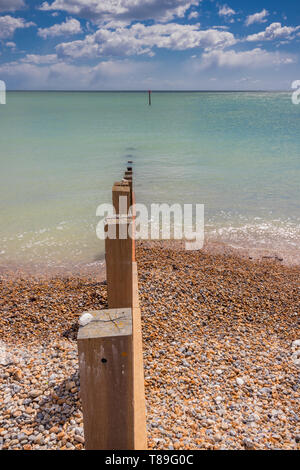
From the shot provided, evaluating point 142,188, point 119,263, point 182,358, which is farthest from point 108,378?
point 142,188

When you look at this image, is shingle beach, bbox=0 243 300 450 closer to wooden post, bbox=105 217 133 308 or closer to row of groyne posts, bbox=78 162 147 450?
wooden post, bbox=105 217 133 308

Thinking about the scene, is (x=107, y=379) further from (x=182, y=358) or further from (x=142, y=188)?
(x=142, y=188)

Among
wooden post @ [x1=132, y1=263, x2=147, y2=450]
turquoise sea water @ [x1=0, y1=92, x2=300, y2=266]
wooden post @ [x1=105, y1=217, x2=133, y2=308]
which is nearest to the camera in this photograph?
wooden post @ [x1=132, y1=263, x2=147, y2=450]

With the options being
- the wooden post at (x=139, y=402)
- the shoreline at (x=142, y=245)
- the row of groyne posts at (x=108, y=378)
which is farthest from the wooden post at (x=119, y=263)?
the shoreline at (x=142, y=245)

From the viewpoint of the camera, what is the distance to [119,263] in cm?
342

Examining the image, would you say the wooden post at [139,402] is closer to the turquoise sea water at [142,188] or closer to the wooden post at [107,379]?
the wooden post at [107,379]

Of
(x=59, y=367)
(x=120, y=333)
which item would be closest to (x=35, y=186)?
(x=59, y=367)

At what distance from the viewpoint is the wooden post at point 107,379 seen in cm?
172

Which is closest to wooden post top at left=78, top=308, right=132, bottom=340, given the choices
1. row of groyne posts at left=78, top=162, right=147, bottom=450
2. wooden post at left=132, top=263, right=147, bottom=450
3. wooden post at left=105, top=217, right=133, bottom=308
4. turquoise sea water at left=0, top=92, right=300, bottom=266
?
row of groyne posts at left=78, top=162, right=147, bottom=450

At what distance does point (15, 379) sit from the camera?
139 inches

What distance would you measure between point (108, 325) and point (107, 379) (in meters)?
0.29

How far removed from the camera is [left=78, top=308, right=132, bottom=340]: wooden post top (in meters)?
1.72

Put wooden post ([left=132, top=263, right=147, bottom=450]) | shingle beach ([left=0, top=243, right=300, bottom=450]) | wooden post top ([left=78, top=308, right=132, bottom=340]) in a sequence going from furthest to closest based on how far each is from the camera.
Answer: shingle beach ([left=0, top=243, right=300, bottom=450]) < wooden post ([left=132, top=263, right=147, bottom=450]) < wooden post top ([left=78, top=308, right=132, bottom=340])

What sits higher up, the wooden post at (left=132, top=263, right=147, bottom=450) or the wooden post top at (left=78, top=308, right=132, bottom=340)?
the wooden post top at (left=78, top=308, right=132, bottom=340)
